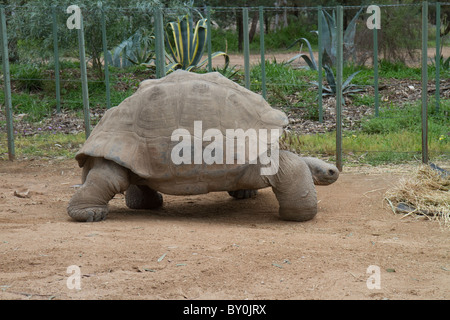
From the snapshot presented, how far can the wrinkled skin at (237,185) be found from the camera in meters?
5.19

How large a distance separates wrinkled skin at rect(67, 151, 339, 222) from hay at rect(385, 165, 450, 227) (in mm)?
966

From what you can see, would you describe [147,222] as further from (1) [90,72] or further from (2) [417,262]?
(1) [90,72]

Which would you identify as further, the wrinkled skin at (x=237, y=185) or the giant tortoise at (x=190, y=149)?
the wrinkled skin at (x=237, y=185)

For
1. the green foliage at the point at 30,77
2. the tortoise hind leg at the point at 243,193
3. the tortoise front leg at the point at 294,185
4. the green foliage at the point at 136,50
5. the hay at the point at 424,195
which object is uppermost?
the green foliage at the point at 136,50

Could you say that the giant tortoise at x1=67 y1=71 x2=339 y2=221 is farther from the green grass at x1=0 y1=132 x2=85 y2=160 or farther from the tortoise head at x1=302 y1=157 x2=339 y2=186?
the green grass at x1=0 y1=132 x2=85 y2=160

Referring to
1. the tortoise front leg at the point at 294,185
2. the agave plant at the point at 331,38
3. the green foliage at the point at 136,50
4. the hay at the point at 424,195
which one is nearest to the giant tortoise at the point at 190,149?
the tortoise front leg at the point at 294,185

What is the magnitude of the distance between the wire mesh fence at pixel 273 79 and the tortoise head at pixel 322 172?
1884mm

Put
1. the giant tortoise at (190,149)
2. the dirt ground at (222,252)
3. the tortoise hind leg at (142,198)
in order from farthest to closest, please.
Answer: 1. the tortoise hind leg at (142,198)
2. the giant tortoise at (190,149)
3. the dirt ground at (222,252)

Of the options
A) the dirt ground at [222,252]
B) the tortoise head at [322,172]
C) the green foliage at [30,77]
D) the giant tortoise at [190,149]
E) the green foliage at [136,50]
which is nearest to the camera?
the dirt ground at [222,252]

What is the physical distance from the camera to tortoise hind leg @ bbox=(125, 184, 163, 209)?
19.5 ft

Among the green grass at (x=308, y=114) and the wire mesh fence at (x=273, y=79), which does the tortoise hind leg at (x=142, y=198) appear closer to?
the green grass at (x=308, y=114)

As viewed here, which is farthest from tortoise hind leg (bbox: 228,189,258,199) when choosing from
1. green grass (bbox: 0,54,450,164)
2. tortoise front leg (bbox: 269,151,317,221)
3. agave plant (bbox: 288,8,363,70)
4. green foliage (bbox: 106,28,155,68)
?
Answer: agave plant (bbox: 288,8,363,70)
